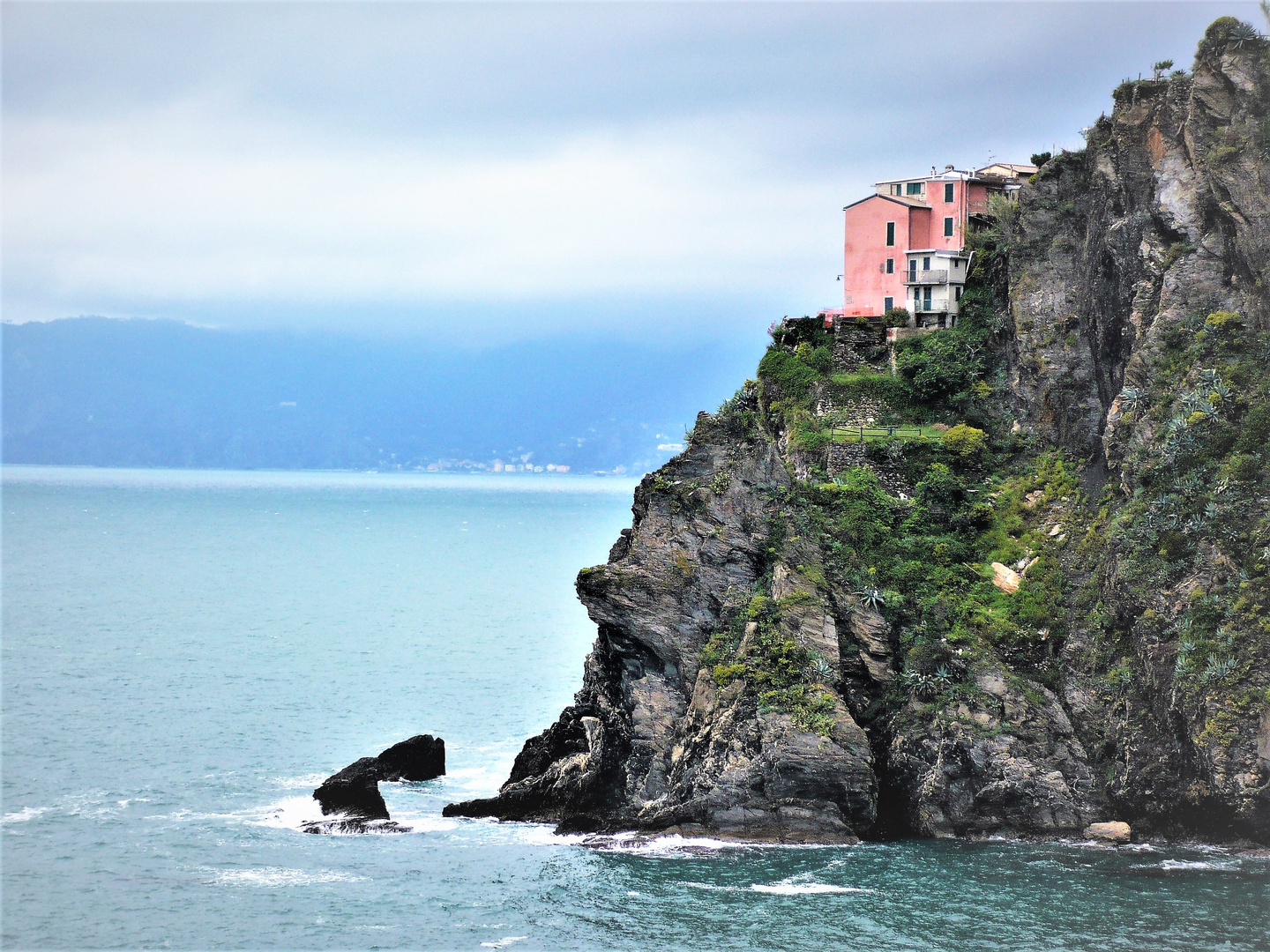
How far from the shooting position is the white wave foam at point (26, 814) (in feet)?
168

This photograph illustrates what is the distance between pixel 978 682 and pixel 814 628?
686 cm

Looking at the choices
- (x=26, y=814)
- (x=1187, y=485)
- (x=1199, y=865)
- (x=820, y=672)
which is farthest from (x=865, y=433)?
(x=26, y=814)

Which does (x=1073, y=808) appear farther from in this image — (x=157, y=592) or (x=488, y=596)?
(x=157, y=592)

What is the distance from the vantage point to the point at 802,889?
42.8 m

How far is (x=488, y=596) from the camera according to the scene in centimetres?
12388

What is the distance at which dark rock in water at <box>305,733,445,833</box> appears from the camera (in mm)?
51156

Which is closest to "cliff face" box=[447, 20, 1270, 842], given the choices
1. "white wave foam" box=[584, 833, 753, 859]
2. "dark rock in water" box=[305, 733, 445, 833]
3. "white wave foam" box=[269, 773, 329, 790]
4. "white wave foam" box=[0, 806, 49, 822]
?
"white wave foam" box=[584, 833, 753, 859]

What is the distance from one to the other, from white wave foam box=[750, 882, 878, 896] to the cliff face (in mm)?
4301

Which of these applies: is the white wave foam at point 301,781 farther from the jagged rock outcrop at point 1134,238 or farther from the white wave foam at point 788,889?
the jagged rock outcrop at point 1134,238

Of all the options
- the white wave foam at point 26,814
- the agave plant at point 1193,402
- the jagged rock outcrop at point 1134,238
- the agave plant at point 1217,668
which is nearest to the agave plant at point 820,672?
the agave plant at point 1217,668

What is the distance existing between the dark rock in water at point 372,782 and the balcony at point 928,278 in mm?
34425

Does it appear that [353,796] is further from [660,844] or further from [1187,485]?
[1187,485]

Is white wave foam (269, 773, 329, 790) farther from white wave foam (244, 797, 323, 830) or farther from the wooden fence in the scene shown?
the wooden fence

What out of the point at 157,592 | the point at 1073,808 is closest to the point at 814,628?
the point at 1073,808
